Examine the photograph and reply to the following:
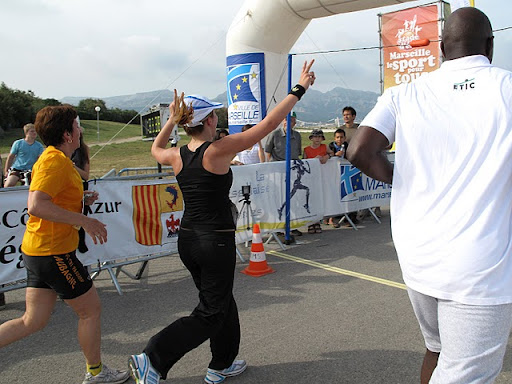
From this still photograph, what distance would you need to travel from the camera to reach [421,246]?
1.77m

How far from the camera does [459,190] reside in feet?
5.47

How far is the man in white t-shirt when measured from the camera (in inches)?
64.6

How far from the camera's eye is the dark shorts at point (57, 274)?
114 inches

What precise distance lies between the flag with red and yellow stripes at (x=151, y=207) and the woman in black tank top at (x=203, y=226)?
Result: 2.86 meters

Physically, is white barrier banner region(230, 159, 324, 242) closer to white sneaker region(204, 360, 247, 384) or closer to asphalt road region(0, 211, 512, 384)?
asphalt road region(0, 211, 512, 384)

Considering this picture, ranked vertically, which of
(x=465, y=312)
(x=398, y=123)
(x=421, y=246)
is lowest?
(x=465, y=312)

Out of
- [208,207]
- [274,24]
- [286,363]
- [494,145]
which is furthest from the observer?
[274,24]

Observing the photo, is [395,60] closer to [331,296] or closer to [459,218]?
[331,296]

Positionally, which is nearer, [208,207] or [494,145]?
[494,145]

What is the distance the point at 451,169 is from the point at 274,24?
9.55m

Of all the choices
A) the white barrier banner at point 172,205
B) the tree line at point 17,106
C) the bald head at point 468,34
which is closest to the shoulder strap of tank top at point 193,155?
the bald head at point 468,34

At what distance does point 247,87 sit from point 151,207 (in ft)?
19.0

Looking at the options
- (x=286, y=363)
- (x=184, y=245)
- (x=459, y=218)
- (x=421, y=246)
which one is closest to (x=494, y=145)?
(x=459, y=218)

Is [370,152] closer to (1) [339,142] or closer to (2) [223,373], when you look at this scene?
(2) [223,373]
